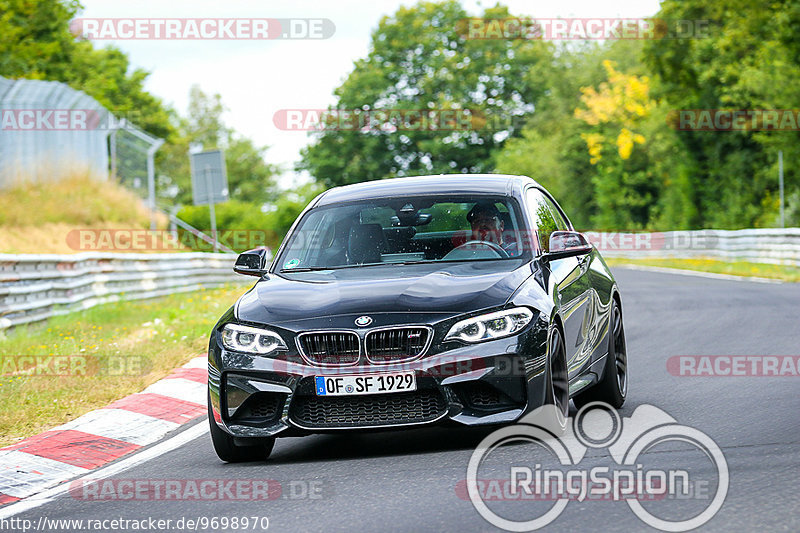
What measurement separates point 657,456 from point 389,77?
68910 mm

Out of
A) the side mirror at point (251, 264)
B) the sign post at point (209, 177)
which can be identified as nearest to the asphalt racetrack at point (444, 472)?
the side mirror at point (251, 264)

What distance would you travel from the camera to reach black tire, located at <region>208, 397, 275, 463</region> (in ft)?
22.9

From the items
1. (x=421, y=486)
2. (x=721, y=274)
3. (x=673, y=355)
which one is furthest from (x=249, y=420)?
(x=721, y=274)

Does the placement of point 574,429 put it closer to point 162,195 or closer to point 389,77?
point 389,77

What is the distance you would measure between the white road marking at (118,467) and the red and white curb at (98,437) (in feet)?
0.34

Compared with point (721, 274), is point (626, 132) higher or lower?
higher

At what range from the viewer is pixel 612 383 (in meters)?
8.38

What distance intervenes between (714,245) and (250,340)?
105ft

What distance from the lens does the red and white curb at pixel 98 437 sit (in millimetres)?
7074

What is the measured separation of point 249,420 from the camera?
6797 mm

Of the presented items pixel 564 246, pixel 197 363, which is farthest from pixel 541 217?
pixel 197 363

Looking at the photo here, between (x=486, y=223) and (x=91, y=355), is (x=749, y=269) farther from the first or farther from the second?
(x=486, y=223)

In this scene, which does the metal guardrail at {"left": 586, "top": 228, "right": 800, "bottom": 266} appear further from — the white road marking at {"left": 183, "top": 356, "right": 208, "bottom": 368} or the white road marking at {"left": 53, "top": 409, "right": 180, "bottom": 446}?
the white road marking at {"left": 53, "top": 409, "right": 180, "bottom": 446}

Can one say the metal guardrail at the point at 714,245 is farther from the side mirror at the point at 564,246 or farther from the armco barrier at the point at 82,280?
the side mirror at the point at 564,246
